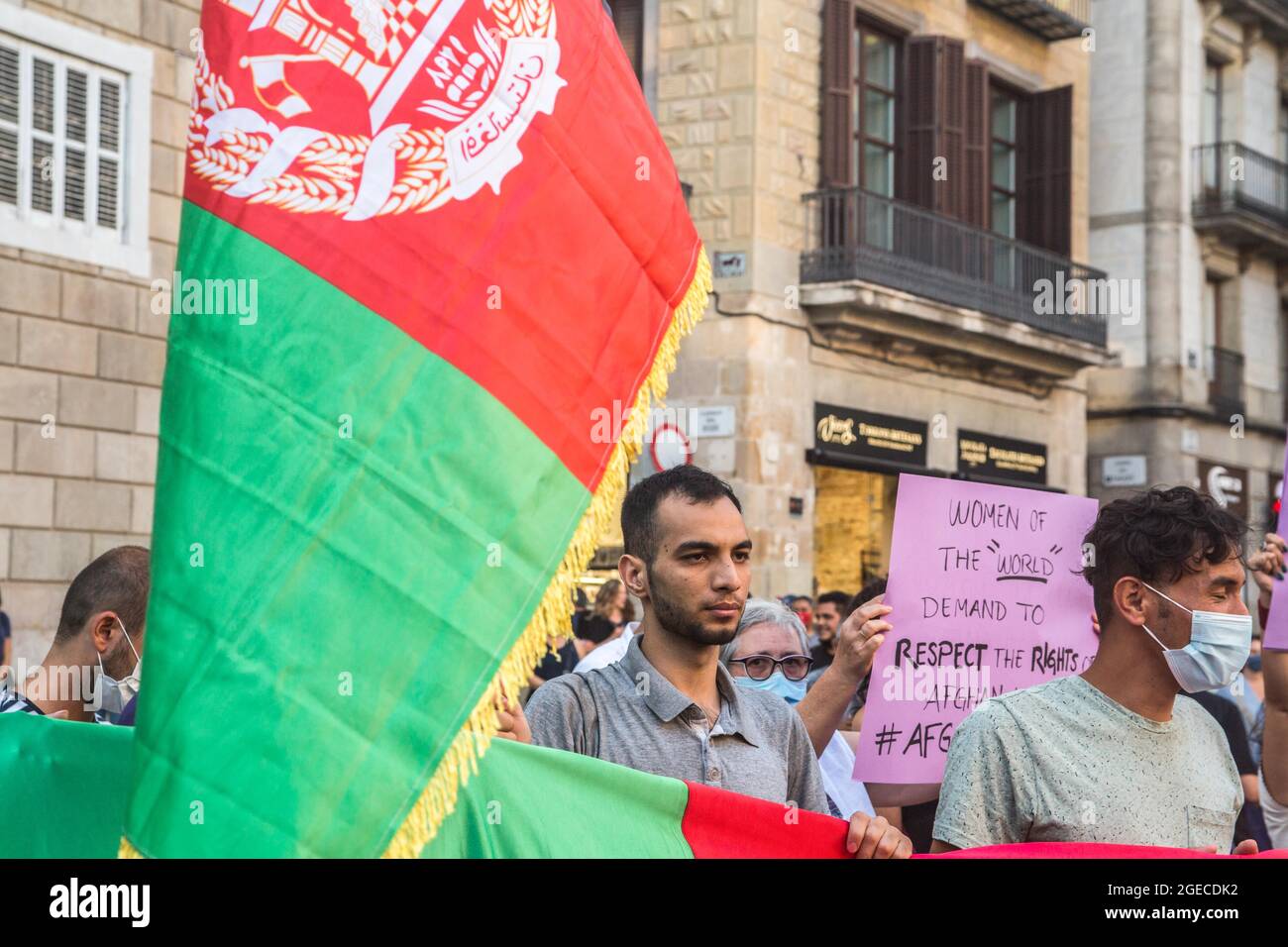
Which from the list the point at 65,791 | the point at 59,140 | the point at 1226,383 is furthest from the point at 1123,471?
the point at 65,791

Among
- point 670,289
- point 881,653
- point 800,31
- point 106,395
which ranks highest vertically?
point 800,31

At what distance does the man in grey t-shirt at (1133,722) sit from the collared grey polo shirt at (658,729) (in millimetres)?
462

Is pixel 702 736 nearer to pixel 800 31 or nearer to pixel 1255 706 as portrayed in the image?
pixel 1255 706

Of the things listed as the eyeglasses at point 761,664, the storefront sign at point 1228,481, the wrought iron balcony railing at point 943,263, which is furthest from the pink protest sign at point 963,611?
the storefront sign at point 1228,481

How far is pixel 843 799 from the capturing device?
4.63 m

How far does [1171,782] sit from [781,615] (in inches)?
79.5

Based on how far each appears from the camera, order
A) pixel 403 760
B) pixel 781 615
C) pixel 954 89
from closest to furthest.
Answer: pixel 403 760 < pixel 781 615 < pixel 954 89

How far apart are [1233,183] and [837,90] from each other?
10.1 m

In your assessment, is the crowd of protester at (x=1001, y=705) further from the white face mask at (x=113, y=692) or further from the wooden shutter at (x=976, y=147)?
the wooden shutter at (x=976, y=147)

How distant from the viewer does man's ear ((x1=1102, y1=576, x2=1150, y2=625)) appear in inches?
139

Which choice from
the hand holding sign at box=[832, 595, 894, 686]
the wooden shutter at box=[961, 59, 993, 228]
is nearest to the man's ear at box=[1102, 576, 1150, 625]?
the hand holding sign at box=[832, 595, 894, 686]

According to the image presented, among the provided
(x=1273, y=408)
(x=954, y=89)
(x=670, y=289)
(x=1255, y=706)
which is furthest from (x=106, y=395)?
(x=1273, y=408)

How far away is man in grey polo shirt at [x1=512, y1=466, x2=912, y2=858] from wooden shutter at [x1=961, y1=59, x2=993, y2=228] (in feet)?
56.8

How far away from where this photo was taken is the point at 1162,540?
3533 mm
